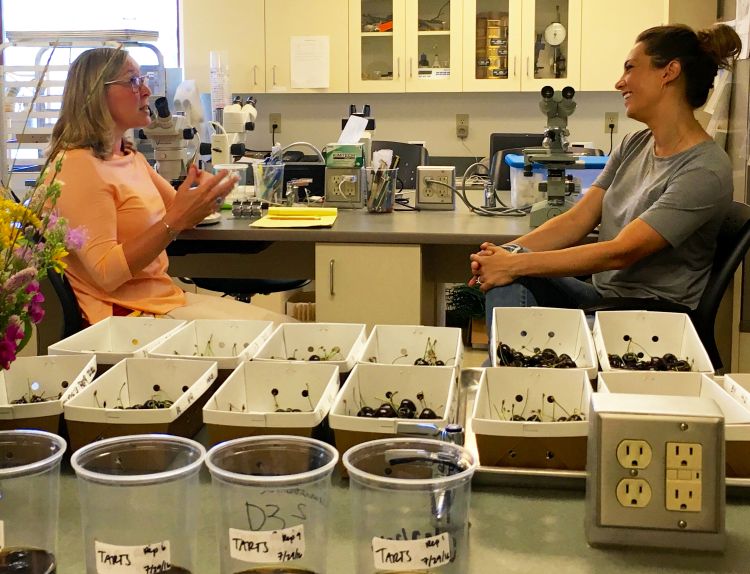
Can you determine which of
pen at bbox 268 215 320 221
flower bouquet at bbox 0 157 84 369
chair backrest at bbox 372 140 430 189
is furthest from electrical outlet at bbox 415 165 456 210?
flower bouquet at bbox 0 157 84 369

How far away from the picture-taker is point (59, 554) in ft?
3.13

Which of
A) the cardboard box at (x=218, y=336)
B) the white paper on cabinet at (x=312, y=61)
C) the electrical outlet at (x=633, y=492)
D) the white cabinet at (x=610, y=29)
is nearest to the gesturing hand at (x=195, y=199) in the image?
the cardboard box at (x=218, y=336)

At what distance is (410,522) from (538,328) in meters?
0.86

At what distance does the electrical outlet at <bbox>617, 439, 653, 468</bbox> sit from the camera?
94 centimetres

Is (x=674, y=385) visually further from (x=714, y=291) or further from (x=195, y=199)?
(x=195, y=199)

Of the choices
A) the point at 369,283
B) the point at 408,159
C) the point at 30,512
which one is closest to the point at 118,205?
the point at 369,283

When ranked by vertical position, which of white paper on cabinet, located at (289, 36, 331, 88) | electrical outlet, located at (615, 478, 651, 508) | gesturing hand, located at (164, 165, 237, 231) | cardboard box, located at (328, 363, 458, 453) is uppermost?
white paper on cabinet, located at (289, 36, 331, 88)

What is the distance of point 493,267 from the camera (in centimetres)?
246

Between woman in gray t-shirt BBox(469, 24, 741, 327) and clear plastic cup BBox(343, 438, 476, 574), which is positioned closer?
clear plastic cup BBox(343, 438, 476, 574)

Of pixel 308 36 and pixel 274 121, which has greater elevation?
pixel 308 36

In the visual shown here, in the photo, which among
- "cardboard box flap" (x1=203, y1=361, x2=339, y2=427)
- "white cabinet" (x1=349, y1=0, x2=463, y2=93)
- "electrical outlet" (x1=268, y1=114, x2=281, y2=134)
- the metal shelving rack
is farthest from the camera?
"electrical outlet" (x1=268, y1=114, x2=281, y2=134)

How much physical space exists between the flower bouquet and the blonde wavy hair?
1.55m

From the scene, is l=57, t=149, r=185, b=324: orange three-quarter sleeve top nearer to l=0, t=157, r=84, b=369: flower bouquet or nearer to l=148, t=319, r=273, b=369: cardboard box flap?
l=148, t=319, r=273, b=369: cardboard box flap

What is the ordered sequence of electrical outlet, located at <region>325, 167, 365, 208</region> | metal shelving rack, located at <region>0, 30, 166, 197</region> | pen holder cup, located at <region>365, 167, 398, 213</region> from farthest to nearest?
A: metal shelving rack, located at <region>0, 30, 166, 197</region> < electrical outlet, located at <region>325, 167, 365, 208</region> < pen holder cup, located at <region>365, 167, 398, 213</region>
